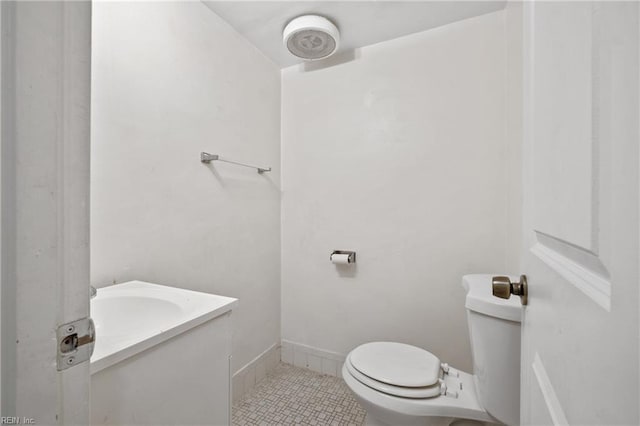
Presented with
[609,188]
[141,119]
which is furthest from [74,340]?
[141,119]

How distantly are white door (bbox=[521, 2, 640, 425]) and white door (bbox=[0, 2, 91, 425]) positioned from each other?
1.95ft

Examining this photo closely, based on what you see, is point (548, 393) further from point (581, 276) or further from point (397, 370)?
point (397, 370)

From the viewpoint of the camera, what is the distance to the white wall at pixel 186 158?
1.10m

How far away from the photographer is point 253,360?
5.86 feet

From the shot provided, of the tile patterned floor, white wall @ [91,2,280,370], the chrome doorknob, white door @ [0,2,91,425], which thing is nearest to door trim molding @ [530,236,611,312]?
the chrome doorknob

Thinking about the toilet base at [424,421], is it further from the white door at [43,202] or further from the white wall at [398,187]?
the white door at [43,202]

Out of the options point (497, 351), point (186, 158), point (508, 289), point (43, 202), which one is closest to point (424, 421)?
point (497, 351)

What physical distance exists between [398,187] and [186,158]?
46.3 inches

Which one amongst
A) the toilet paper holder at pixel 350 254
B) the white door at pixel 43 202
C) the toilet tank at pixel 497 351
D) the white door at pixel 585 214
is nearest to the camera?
the white door at pixel 585 214

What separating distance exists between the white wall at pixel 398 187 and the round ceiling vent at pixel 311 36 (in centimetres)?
24

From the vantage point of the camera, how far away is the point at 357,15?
1.57 meters

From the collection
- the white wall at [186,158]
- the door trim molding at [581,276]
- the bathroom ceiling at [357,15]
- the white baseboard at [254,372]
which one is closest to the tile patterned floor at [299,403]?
the white baseboard at [254,372]

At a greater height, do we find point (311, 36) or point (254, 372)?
point (311, 36)

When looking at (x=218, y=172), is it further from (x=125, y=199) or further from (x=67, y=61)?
(x=67, y=61)
